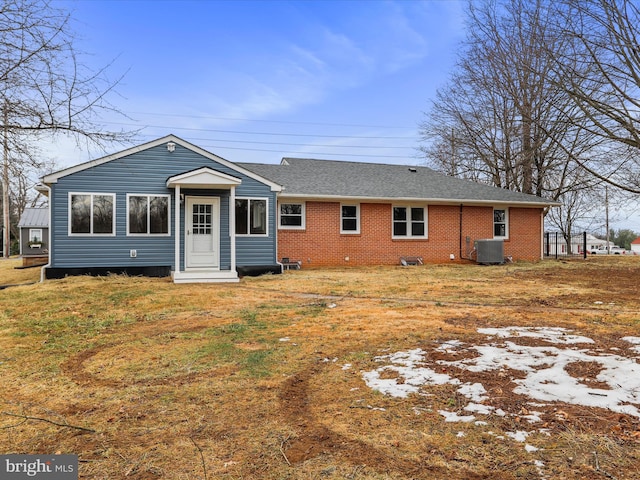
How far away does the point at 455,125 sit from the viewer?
28.1 meters

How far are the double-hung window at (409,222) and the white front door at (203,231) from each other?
7.32 meters

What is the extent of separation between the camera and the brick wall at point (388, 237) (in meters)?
16.1


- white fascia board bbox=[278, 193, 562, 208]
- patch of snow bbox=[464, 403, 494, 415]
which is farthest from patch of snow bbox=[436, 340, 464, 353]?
white fascia board bbox=[278, 193, 562, 208]

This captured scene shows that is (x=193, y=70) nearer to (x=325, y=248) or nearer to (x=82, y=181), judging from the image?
(x=82, y=181)

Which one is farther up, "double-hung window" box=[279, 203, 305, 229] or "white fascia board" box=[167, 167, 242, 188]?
"white fascia board" box=[167, 167, 242, 188]

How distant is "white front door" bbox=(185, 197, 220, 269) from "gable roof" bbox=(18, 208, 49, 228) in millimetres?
26167

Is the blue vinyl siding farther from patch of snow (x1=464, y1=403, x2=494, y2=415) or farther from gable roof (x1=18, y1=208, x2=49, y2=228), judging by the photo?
gable roof (x1=18, y1=208, x2=49, y2=228)

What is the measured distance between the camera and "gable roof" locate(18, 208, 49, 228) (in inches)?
1304

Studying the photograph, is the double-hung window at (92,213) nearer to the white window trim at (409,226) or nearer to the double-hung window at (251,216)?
the double-hung window at (251,216)

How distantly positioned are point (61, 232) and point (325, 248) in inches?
340

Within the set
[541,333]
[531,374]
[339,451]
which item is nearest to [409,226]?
[541,333]

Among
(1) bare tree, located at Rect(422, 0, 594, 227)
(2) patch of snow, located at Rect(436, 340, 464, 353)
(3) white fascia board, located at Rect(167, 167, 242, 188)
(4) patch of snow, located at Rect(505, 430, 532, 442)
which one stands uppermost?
(1) bare tree, located at Rect(422, 0, 594, 227)

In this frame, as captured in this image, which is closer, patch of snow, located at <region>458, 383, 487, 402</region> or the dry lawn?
the dry lawn

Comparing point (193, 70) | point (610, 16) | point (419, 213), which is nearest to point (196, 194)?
point (193, 70)
